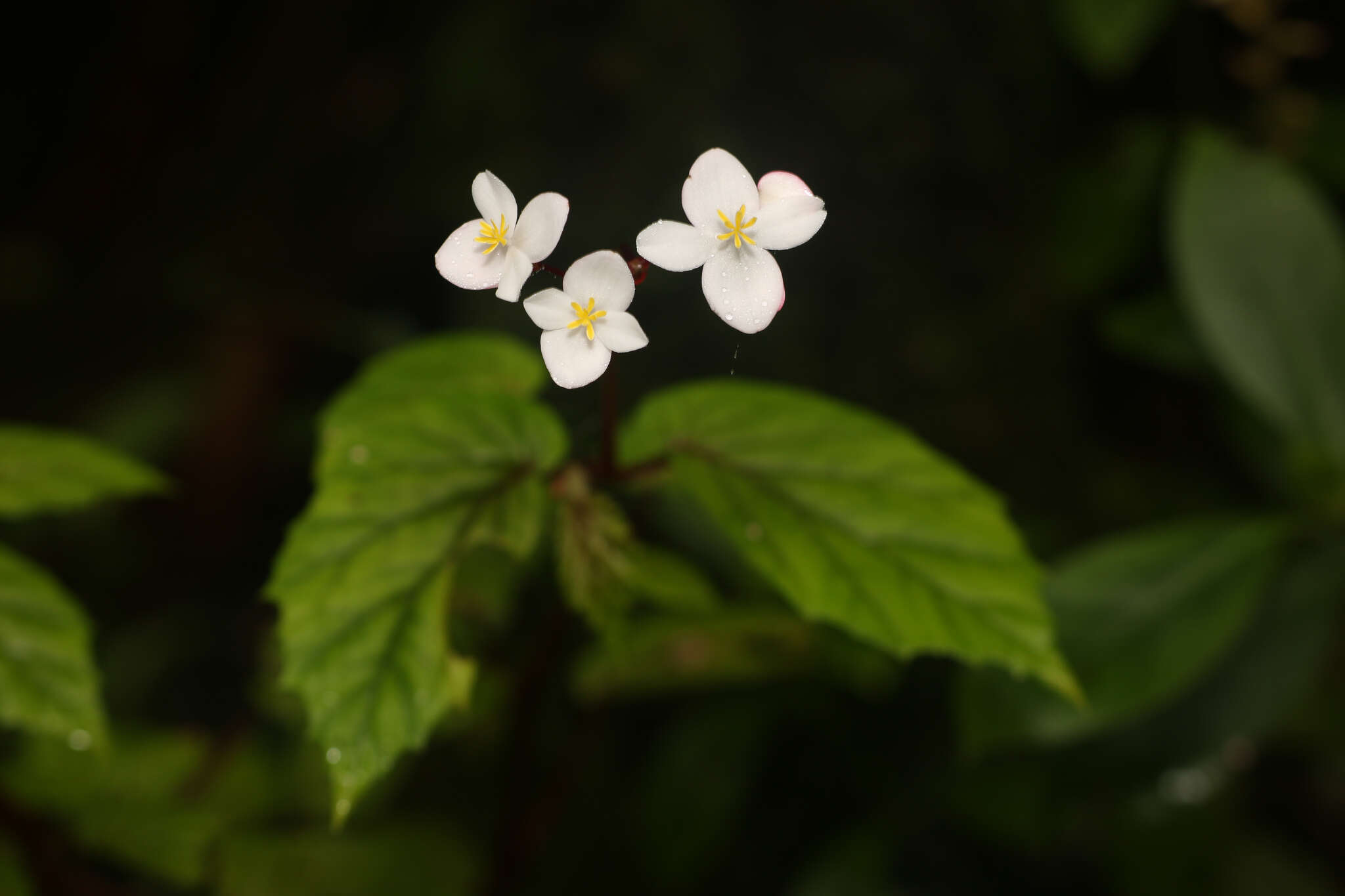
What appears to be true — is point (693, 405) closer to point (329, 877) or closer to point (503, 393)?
point (503, 393)

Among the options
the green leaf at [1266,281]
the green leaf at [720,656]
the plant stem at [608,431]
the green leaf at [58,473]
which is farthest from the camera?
the green leaf at [1266,281]

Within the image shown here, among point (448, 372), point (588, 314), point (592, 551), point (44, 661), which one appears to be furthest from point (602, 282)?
point (44, 661)

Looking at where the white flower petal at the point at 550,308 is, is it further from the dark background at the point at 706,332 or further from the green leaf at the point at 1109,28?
the green leaf at the point at 1109,28

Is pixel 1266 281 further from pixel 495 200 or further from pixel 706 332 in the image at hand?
pixel 495 200

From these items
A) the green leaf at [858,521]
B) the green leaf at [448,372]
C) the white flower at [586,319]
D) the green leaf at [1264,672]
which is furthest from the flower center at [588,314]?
the green leaf at [1264,672]

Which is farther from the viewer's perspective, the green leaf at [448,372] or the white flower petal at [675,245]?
the green leaf at [448,372]

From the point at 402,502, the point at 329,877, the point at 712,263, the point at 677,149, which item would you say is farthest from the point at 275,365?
the point at 712,263
